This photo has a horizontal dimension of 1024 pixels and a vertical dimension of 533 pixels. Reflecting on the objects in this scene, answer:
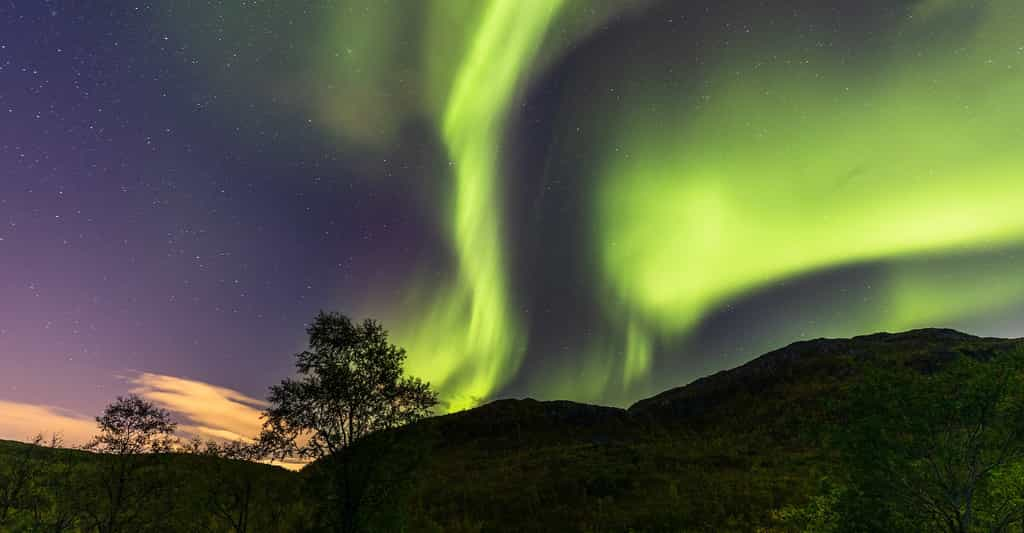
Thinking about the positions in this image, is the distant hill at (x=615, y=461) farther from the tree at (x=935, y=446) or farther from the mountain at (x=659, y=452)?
the tree at (x=935, y=446)

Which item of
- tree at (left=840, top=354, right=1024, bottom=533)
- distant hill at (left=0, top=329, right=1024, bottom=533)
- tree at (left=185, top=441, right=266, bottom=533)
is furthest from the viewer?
tree at (left=185, top=441, right=266, bottom=533)

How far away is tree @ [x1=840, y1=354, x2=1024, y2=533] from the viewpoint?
564 inches

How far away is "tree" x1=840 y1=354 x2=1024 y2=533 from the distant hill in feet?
3.38

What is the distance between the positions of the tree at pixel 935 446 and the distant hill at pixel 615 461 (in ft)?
3.38

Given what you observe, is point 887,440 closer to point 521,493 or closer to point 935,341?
point 521,493

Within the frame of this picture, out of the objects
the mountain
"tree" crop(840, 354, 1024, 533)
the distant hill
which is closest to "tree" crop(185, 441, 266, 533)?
the distant hill

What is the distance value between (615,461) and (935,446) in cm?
4836

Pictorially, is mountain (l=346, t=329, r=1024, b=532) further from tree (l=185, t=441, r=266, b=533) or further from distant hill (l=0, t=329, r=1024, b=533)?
tree (l=185, t=441, r=266, b=533)

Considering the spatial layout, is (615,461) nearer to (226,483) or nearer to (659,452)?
(659,452)

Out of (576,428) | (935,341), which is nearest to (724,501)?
(576,428)

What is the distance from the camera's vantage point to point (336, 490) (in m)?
22.7

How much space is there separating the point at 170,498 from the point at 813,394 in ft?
304

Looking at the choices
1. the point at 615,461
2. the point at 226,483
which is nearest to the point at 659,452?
the point at 615,461

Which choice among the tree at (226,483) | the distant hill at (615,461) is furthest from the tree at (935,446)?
the tree at (226,483)
